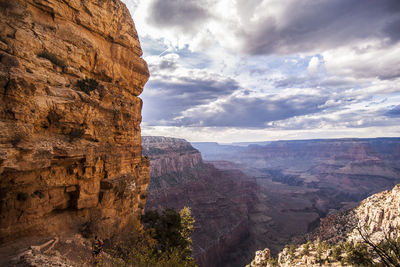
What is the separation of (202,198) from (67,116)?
8270cm

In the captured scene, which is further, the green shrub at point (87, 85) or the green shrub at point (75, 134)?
the green shrub at point (87, 85)

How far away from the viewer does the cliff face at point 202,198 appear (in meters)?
70.9

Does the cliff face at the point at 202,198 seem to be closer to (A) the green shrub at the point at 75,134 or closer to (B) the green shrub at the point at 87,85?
(A) the green shrub at the point at 75,134

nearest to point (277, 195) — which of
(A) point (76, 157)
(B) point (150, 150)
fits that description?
(B) point (150, 150)

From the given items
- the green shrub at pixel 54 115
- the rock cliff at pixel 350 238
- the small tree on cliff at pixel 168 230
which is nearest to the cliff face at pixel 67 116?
the green shrub at pixel 54 115

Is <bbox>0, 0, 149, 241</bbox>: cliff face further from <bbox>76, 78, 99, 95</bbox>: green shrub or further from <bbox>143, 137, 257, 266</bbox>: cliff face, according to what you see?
<bbox>143, 137, 257, 266</bbox>: cliff face

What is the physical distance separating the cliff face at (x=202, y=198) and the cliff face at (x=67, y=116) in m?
51.0

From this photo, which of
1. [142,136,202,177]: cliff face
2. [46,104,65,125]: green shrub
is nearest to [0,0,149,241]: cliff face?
[46,104,65,125]: green shrub

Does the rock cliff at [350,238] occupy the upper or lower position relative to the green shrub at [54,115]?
lower

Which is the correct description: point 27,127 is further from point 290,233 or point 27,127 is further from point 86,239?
point 290,233

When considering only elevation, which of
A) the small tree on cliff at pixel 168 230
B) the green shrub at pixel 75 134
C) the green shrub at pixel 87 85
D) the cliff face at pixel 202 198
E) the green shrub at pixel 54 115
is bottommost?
the cliff face at pixel 202 198

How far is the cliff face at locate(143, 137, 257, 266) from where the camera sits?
233 ft

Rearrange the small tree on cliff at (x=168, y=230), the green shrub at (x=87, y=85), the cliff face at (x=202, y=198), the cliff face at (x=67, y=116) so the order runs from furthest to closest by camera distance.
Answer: the cliff face at (x=202, y=198), the small tree on cliff at (x=168, y=230), the green shrub at (x=87, y=85), the cliff face at (x=67, y=116)

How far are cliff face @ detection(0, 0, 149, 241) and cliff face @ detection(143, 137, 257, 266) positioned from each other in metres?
51.0
